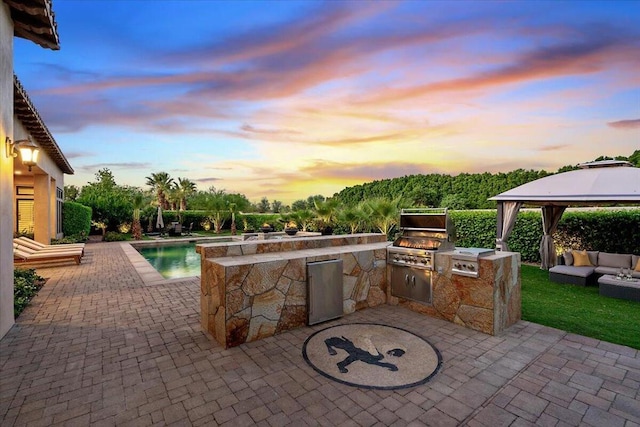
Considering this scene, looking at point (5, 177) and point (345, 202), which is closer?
point (5, 177)

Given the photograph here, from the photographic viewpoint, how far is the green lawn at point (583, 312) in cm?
444

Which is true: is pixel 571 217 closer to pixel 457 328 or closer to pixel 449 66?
pixel 449 66

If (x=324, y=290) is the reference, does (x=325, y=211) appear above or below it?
above

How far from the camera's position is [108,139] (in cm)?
1544

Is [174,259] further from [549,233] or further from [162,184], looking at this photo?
[162,184]

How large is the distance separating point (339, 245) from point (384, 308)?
1.49m

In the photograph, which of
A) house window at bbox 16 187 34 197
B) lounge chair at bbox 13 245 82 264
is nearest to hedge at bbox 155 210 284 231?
house window at bbox 16 187 34 197

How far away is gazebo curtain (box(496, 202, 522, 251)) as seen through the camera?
902 centimetres

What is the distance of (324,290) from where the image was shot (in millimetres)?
4746

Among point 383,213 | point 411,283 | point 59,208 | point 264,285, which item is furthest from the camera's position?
point 59,208

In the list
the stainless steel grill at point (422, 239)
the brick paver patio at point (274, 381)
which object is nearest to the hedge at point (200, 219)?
the stainless steel grill at point (422, 239)

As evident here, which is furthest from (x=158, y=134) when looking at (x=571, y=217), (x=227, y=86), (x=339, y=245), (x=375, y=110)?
(x=571, y=217)

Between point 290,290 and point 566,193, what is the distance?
781cm

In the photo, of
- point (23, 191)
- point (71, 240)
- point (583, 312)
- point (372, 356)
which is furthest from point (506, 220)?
point (23, 191)
